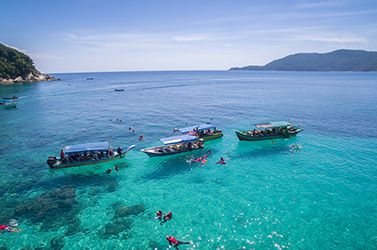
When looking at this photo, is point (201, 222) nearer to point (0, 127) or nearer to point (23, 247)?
point (23, 247)

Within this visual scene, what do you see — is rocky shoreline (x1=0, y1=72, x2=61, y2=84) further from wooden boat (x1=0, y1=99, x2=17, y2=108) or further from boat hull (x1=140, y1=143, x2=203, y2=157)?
boat hull (x1=140, y1=143, x2=203, y2=157)

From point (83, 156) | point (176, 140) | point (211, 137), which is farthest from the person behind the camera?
point (211, 137)

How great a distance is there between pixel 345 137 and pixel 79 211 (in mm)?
52758

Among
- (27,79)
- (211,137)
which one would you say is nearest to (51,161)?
(211,137)

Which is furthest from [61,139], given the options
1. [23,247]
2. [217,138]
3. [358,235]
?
[358,235]

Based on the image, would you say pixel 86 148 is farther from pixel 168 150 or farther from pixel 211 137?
pixel 211 137

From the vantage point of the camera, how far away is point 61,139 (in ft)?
146

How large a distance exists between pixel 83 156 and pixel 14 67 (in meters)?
171

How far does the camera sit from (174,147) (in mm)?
37406

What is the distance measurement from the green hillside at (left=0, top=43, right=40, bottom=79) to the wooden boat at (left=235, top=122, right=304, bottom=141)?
179m

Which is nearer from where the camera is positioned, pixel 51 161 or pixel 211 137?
pixel 51 161

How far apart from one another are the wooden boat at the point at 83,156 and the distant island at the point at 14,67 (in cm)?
16175

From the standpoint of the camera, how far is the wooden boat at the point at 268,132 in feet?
142

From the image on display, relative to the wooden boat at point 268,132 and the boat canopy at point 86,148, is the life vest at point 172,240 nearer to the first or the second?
the boat canopy at point 86,148
